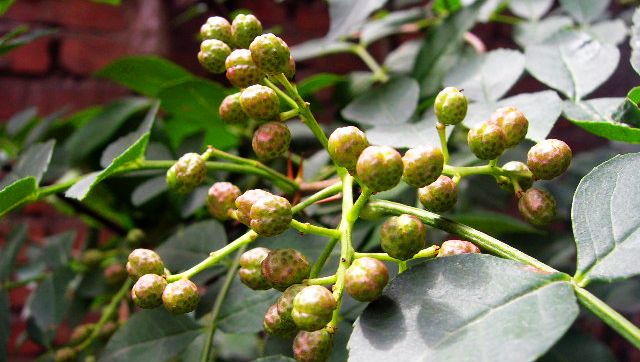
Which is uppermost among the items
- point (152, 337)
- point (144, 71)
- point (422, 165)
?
point (422, 165)

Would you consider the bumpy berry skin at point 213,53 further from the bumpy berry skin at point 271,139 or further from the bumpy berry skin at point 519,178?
the bumpy berry skin at point 519,178

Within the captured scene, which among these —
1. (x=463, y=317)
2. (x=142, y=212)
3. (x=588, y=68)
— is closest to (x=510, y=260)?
(x=463, y=317)

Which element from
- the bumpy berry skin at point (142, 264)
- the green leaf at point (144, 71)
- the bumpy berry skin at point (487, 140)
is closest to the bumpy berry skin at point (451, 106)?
the bumpy berry skin at point (487, 140)

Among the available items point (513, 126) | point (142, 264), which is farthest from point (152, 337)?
point (513, 126)

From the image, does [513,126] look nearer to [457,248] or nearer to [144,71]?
[457,248]

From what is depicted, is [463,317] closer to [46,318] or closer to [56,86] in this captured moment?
[46,318]
